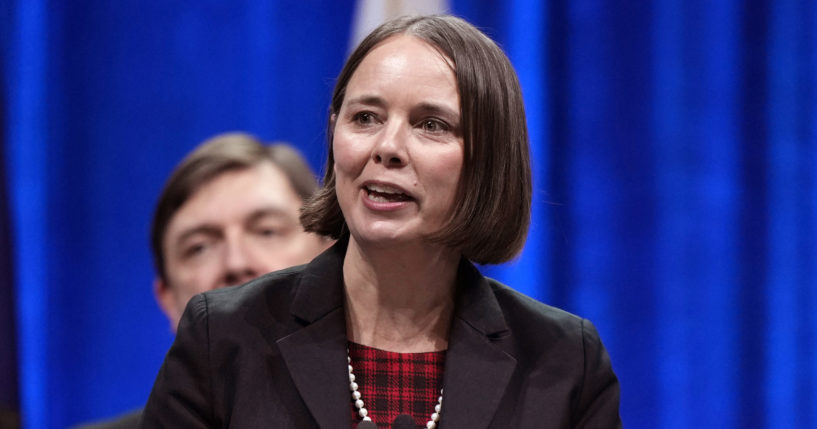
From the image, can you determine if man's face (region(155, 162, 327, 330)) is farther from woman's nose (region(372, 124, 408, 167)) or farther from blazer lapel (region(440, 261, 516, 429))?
woman's nose (region(372, 124, 408, 167))

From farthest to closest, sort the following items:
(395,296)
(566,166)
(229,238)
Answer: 1. (566,166)
2. (229,238)
3. (395,296)

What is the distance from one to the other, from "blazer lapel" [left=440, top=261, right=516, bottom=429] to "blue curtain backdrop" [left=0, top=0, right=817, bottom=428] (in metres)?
1.33

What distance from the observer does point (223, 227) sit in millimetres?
2354

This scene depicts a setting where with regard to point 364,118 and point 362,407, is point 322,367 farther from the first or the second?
point 364,118

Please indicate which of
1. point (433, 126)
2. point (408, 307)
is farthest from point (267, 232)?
point (433, 126)

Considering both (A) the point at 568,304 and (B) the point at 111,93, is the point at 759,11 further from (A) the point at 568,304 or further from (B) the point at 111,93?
(B) the point at 111,93

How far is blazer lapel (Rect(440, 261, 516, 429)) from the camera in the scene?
4.59 feet

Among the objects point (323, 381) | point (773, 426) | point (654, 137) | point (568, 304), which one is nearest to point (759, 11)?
point (654, 137)

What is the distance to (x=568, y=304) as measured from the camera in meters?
2.93

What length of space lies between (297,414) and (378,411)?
0.14 meters

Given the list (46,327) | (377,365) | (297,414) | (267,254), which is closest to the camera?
(297,414)

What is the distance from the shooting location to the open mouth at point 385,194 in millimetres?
1413

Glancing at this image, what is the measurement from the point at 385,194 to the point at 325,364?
0.85ft

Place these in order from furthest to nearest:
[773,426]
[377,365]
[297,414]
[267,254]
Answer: [773,426] < [267,254] < [377,365] < [297,414]
